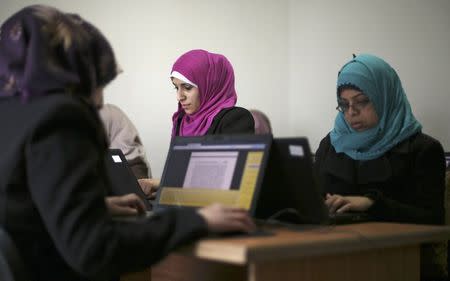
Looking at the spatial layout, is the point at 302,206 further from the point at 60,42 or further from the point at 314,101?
the point at 314,101

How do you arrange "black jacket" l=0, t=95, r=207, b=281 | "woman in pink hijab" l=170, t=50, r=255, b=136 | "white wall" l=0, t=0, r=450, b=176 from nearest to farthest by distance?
"black jacket" l=0, t=95, r=207, b=281
"woman in pink hijab" l=170, t=50, r=255, b=136
"white wall" l=0, t=0, r=450, b=176

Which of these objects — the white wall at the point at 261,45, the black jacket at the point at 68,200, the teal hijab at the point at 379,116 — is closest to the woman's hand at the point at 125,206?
the black jacket at the point at 68,200

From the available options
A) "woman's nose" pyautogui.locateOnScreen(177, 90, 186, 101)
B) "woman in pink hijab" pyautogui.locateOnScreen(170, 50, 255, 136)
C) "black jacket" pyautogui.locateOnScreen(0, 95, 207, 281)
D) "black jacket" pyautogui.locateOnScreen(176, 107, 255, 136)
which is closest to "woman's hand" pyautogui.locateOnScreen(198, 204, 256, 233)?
"black jacket" pyautogui.locateOnScreen(0, 95, 207, 281)

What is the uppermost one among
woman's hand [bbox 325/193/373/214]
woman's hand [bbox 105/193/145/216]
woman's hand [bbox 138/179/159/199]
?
woman's hand [bbox 105/193/145/216]

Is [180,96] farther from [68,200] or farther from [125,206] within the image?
[68,200]

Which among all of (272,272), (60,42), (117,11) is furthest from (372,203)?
(117,11)

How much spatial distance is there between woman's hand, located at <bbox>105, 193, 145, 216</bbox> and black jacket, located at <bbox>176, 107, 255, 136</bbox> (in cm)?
108

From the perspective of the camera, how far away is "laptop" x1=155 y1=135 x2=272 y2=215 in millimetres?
1454

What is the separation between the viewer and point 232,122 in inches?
104

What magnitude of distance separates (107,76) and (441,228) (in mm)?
864

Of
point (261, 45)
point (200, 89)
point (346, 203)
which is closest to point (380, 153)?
point (346, 203)

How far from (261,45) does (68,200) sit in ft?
11.5

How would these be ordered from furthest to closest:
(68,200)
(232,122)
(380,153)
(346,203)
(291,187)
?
(232,122)
(380,153)
(346,203)
(291,187)
(68,200)

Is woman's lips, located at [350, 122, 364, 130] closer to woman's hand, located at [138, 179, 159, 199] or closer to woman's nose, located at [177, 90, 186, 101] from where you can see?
woman's hand, located at [138, 179, 159, 199]
